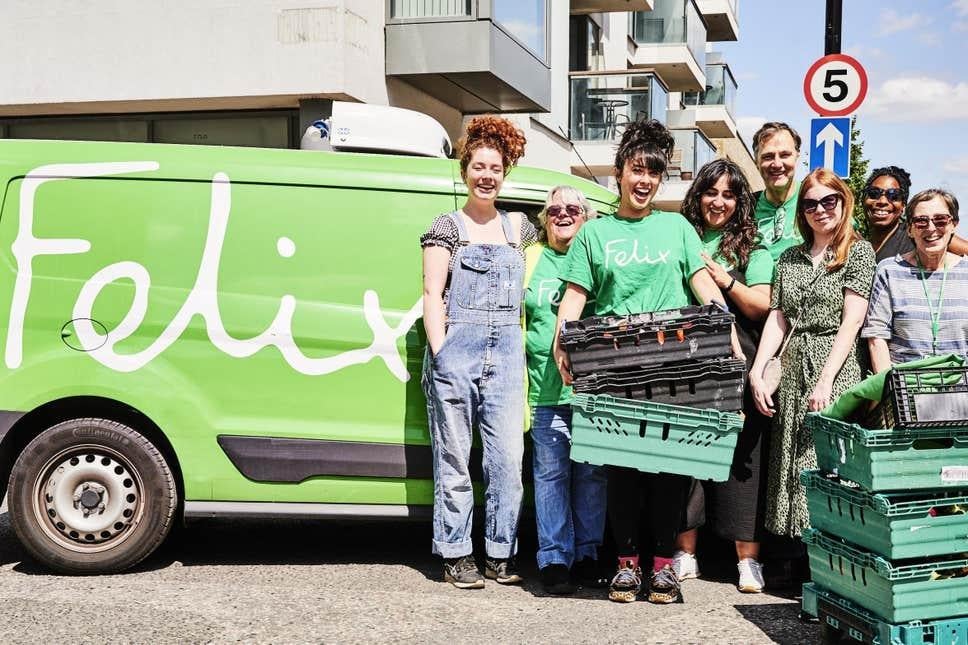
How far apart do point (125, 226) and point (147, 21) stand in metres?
8.83

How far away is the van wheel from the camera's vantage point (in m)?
5.45

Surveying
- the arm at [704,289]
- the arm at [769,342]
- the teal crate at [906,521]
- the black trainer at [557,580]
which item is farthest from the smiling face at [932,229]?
the black trainer at [557,580]

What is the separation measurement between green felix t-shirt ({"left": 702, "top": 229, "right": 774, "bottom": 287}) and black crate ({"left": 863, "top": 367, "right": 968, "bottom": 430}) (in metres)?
1.45

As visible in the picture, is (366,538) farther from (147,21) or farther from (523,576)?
(147,21)

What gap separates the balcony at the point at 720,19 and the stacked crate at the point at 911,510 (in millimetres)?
40692

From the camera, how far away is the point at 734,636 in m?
4.62

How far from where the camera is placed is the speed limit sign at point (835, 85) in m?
8.25

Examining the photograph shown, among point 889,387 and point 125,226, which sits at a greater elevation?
point 125,226

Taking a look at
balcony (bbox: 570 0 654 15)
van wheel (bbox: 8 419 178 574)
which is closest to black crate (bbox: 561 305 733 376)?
van wheel (bbox: 8 419 178 574)

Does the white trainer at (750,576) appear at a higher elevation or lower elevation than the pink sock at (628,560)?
lower

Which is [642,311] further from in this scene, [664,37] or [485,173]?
[664,37]

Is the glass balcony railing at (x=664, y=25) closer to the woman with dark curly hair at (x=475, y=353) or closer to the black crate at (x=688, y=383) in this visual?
the woman with dark curly hair at (x=475, y=353)

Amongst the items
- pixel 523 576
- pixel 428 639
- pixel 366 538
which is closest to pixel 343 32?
pixel 366 538

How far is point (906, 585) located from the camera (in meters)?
3.91
